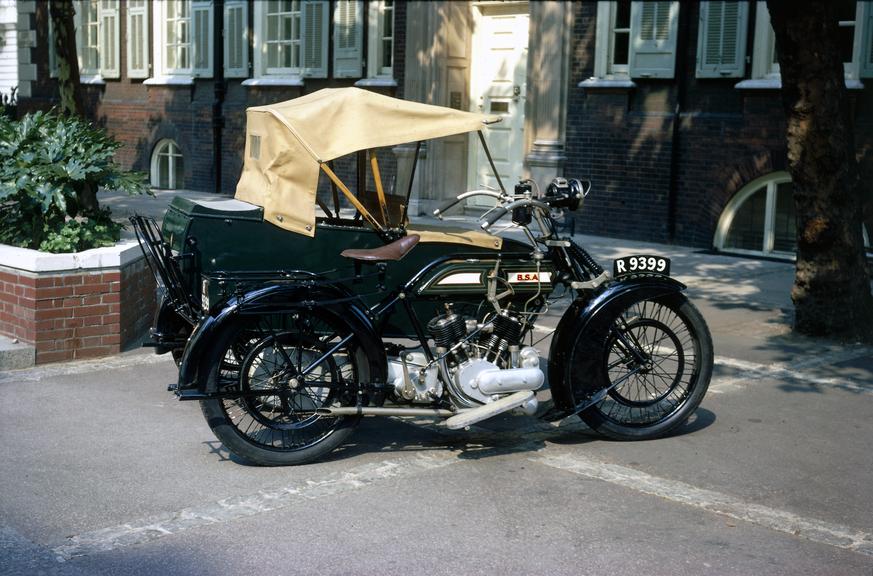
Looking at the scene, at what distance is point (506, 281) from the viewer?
6105 millimetres

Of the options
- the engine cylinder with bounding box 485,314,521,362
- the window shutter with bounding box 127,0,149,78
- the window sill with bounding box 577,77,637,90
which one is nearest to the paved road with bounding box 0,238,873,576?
the engine cylinder with bounding box 485,314,521,362

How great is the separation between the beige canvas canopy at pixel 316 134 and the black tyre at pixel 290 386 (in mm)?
641

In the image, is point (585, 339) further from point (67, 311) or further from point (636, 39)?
point (636, 39)

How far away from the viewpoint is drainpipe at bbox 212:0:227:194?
21.2 metres

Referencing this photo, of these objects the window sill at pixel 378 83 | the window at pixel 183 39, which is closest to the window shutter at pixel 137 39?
the window at pixel 183 39

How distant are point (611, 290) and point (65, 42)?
30.7 ft

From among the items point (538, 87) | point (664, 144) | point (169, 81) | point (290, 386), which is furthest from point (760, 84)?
point (169, 81)

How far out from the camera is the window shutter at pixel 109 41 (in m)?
24.2

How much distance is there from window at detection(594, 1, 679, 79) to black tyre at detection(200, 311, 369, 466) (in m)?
Answer: 9.68

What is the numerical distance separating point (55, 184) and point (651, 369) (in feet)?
14.8

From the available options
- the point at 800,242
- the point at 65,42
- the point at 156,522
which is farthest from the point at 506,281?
the point at 65,42

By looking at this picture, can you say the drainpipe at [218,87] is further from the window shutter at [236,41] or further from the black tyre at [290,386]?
the black tyre at [290,386]

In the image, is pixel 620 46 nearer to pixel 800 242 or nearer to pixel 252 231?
pixel 800 242

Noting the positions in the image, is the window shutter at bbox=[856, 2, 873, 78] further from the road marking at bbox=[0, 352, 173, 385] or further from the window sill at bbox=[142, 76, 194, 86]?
the window sill at bbox=[142, 76, 194, 86]
